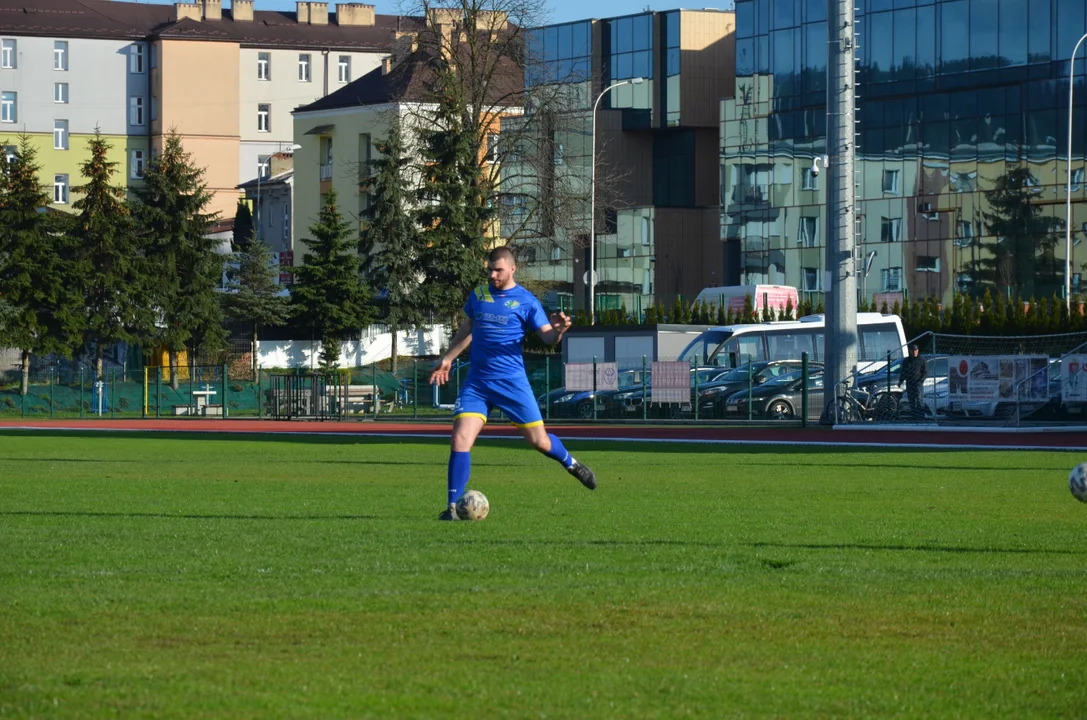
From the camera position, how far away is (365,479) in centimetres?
1833

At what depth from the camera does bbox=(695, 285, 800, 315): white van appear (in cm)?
5612

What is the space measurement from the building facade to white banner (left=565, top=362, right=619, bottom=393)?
33.8 metres

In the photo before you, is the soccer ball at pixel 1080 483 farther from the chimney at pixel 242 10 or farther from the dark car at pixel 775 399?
the chimney at pixel 242 10

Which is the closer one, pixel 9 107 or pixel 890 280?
pixel 890 280

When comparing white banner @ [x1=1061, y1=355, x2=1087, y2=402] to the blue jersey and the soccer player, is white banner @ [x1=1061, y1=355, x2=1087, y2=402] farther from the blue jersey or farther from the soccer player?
the blue jersey

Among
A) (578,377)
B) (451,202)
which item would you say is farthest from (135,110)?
(578,377)

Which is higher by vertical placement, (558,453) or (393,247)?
(393,247)

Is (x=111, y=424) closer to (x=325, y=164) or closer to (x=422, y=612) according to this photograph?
(x=422, y=612)

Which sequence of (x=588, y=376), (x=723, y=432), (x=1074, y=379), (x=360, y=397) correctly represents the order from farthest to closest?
(x=360, y=397) → (x=588, y=376) → (x=723, y=432) → (x=1074, y=379)

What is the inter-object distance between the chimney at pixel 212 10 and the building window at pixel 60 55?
9.91 m

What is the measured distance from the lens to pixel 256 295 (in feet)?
238

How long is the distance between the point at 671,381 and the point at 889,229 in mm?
31384

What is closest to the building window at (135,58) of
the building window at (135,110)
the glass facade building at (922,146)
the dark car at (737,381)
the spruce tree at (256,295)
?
the building window at (135,110)

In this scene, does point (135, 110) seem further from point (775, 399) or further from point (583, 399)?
point (775, 399)
